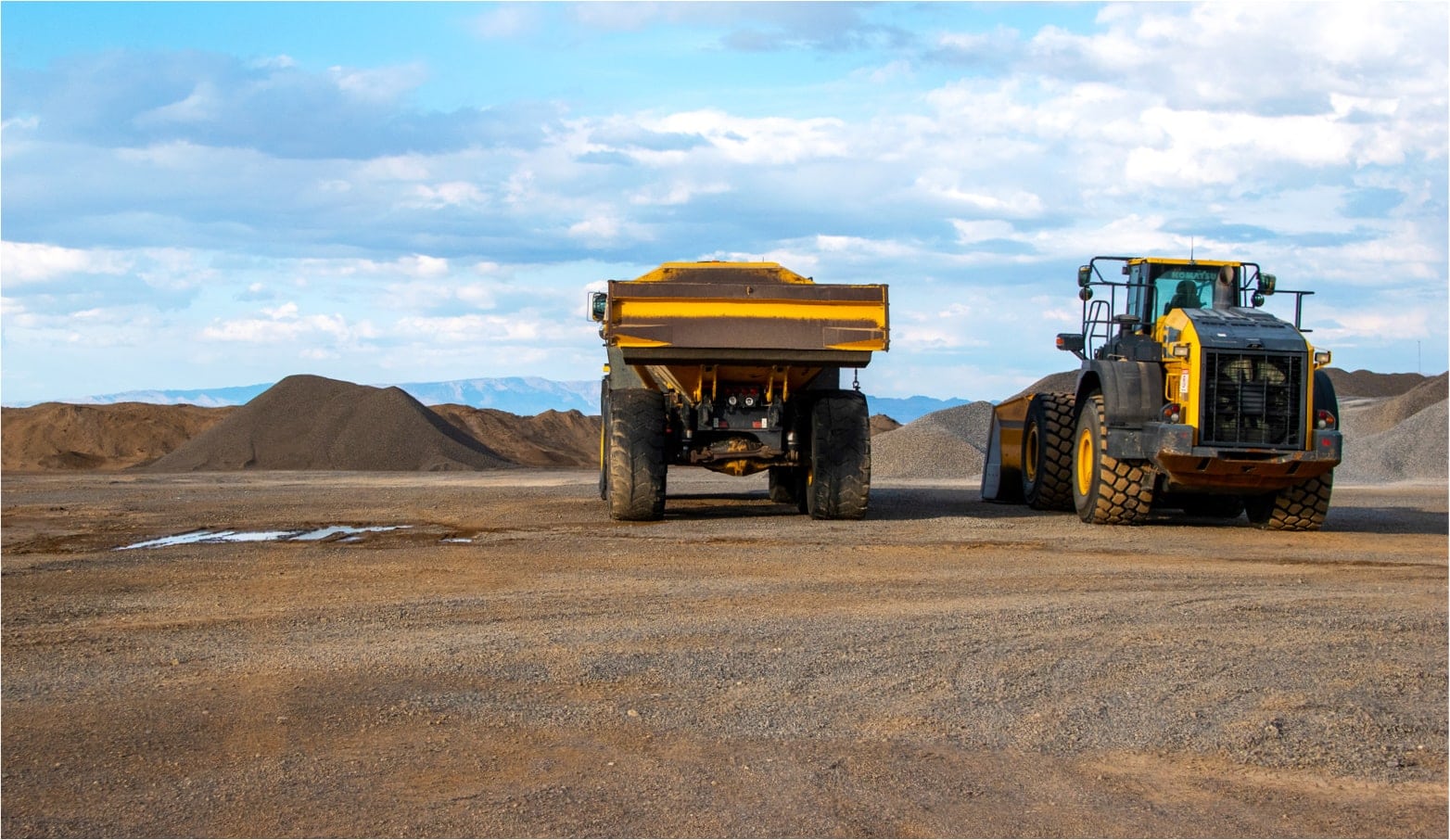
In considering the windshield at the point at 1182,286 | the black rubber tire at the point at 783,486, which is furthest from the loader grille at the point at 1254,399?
the black rubber tire at the point at 783,486

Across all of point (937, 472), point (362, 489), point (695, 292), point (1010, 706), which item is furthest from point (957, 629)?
point (937, 472)

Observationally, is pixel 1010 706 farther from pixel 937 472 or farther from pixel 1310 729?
pixel 937 472


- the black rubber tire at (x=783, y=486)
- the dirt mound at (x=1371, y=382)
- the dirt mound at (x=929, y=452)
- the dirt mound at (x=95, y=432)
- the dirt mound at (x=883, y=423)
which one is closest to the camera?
the black rubber tire at (x=783, y=486)

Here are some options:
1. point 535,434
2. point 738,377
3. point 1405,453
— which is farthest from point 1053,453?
point 535,434

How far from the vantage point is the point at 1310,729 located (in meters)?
6.36

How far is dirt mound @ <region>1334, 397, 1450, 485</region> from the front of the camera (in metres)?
32.9

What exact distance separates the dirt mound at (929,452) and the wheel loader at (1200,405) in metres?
14.4

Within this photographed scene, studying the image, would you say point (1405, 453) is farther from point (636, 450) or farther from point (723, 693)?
point (723, 693)

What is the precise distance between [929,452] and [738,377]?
57.6ft

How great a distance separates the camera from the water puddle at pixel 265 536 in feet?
47.7

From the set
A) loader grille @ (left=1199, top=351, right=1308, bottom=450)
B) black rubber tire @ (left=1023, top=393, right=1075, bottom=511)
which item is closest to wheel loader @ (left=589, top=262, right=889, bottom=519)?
black rubber tire @ (left=1023, top=393, right=1075, bottom=511)

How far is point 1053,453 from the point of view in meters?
18.1

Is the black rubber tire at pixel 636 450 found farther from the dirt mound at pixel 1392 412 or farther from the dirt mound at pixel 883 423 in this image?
the dirt mound at pixel 883 423

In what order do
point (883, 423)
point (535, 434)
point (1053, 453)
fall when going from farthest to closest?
point (535, 434) < point (883, 423) < point (1053, 453)
